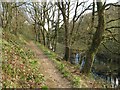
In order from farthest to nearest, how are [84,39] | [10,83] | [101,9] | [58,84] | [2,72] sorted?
[84,39], [101,9], [58,84], [2,72], [10,83]

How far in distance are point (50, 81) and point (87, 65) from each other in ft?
15.4

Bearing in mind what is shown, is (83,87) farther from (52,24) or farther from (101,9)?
(52,24)

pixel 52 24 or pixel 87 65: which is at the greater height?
pixel 52 24

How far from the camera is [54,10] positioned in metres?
36.4

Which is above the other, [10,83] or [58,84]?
[10,83]

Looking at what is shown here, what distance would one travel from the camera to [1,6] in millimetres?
25688

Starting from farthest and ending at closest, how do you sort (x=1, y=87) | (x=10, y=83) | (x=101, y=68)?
1. (x=101, y=68)
2. (x=10, y=83)
3. (x=1, y=87)

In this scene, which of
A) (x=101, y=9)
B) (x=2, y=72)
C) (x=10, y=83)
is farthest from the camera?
(x=101, y=9)

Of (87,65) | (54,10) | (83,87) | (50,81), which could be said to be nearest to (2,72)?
(50,81)

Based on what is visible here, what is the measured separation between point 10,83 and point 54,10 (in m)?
29.4

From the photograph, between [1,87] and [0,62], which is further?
[0,62]

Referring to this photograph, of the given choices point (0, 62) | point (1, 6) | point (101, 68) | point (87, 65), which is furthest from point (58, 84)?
point (101, 68)

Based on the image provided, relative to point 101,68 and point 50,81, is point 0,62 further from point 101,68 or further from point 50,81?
point 101,68

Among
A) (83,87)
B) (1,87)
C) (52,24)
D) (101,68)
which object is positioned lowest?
(101,68)
